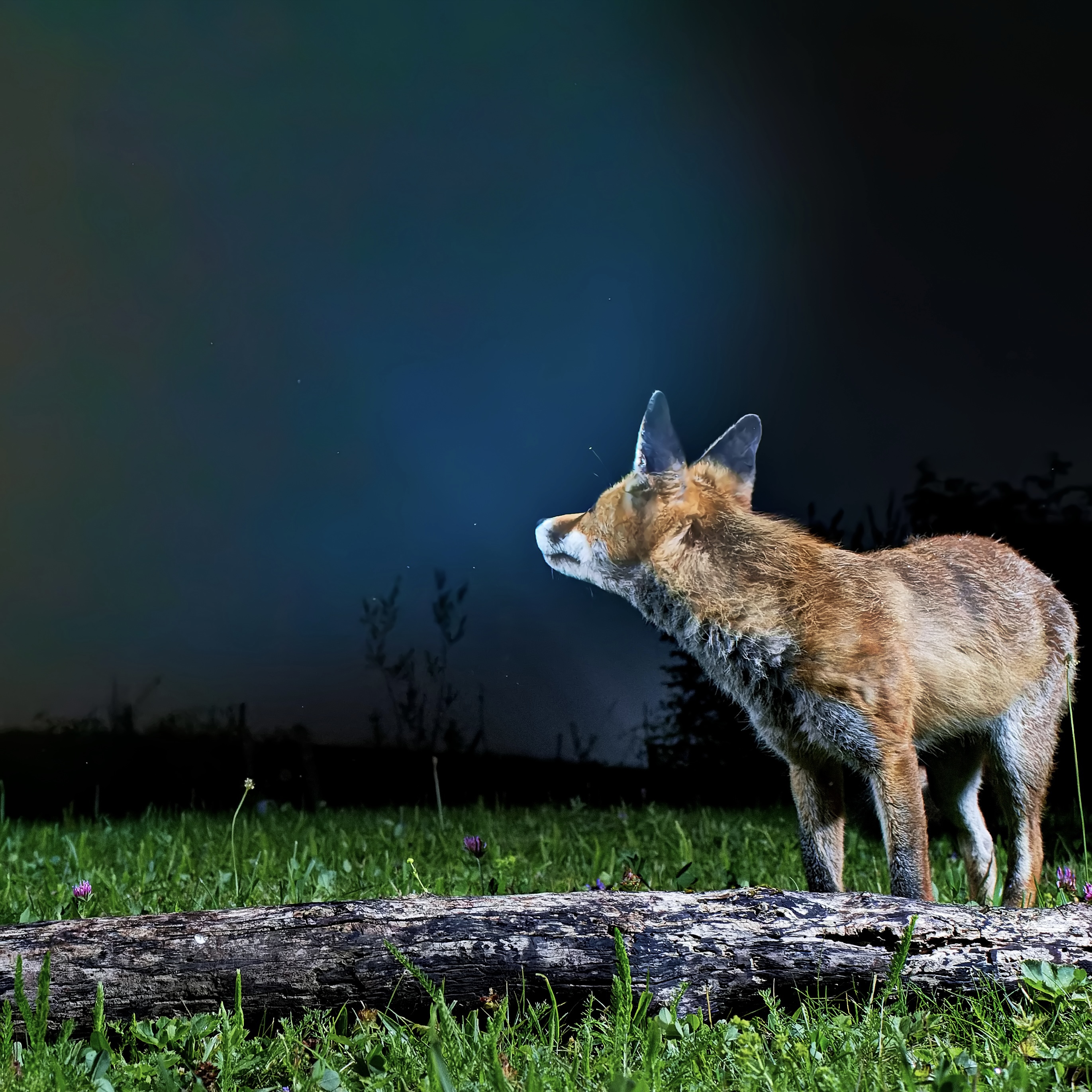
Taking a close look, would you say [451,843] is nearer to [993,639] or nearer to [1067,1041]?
[993,639]

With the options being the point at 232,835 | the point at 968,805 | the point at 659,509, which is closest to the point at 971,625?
the point at 968,805

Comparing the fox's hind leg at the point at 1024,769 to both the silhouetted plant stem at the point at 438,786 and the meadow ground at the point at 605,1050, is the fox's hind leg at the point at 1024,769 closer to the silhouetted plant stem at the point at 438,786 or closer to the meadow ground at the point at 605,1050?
the meadow ground at the point at 605,1050

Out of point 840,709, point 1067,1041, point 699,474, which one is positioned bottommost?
point 1067,1041

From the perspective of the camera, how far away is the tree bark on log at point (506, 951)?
2275mm

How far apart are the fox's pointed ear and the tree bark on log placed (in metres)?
1.78

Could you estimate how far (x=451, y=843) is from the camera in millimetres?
5047

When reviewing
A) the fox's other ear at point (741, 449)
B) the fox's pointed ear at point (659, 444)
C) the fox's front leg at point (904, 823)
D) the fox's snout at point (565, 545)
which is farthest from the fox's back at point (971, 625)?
the fox's snout at point (565, 545)

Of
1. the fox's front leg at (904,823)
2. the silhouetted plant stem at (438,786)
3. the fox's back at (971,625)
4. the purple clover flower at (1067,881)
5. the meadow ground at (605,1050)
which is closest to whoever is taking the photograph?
the meadow ground at (605,1050)

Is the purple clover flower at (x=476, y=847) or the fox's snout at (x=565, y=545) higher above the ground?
the fox's snout at (x=565, y=545)

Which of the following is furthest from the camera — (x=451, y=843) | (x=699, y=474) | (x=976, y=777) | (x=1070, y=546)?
(x=1070, y=546)

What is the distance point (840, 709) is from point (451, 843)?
2.47m

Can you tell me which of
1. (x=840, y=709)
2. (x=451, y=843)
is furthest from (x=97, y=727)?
(x=840, y=709)

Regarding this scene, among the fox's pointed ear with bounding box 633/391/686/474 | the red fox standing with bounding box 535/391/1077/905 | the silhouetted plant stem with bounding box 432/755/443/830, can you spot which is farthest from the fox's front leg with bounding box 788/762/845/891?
the silhouetted plant stem with bounding box 432/755/443/830

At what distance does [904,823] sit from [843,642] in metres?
0.63
